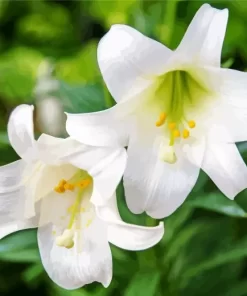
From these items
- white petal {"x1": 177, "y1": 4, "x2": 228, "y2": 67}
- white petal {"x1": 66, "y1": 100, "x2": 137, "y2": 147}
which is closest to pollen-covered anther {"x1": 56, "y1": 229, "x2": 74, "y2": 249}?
white petal {"x1": 66, "y1": 100, "x2": 137, "y2": 147}

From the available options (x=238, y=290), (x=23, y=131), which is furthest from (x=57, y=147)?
(x=238, y=290)

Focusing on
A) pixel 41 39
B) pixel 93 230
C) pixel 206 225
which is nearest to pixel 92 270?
pixel 93 230

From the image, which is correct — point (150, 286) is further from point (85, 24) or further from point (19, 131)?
point (85, 24)

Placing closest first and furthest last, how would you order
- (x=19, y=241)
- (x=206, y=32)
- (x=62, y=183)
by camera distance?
(x=206, y=32), (x=62, y=183), (x=19, y=241)

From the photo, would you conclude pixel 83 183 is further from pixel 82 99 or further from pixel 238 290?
pixel 238 290

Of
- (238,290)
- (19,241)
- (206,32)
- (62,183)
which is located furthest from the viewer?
(238,290)

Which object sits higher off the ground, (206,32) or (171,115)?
(206,32)

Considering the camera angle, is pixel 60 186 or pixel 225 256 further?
pixel 225 256
